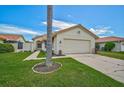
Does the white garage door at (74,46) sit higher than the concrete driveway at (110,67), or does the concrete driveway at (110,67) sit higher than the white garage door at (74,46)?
the white garage door at (74,46)

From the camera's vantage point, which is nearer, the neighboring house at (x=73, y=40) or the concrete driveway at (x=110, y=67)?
the concrete driveway at (x=110, y=67)

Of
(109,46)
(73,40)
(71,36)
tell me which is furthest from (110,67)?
(109,46)

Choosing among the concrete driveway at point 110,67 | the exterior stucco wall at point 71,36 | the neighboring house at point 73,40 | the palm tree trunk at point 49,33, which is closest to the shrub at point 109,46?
the neighboring house at point 73,40

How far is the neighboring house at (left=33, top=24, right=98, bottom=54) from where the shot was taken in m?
11.6

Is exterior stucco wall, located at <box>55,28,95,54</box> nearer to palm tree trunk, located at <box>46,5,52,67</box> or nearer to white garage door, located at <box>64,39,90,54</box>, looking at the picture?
white garage door, located at <box>64,39,90,54</box>

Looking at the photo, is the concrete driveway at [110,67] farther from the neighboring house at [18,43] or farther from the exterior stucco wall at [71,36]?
the neighboring house at [18,43]

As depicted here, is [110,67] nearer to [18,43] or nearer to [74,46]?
[74,46]

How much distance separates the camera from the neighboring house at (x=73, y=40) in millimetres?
11575

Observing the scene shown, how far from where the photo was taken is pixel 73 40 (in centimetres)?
1205

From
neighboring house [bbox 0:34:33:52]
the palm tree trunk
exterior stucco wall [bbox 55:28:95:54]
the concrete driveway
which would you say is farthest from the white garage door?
neighboring house [bbox 0:34:33:52]
